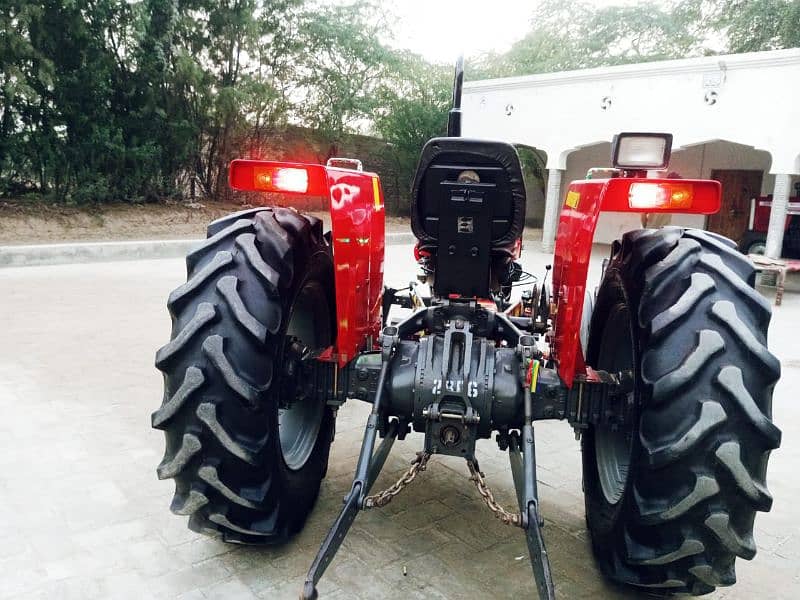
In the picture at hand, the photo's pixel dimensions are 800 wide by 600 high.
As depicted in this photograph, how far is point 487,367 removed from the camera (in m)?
2.52

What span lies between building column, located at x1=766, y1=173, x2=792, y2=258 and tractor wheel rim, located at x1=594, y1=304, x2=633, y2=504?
414 inches

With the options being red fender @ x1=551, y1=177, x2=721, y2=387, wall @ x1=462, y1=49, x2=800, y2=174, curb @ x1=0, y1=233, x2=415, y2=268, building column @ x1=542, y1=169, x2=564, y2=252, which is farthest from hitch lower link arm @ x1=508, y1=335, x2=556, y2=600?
building column @ x1=542, y1=169, x2=564, y2=252

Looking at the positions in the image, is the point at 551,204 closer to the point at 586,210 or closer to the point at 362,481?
the point at 586,210

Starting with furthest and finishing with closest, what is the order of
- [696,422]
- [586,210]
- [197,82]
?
[197,82] → [586,210] → [696,422]

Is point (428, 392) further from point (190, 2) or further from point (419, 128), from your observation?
point (419, 128)

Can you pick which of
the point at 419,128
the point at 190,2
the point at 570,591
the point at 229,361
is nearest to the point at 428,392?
the point at 229,361

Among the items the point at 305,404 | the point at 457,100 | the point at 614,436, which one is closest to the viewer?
the point at 614,436

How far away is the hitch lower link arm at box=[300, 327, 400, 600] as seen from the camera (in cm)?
202

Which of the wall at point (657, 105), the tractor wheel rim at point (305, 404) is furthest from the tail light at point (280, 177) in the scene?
the wall at point (657, 105)

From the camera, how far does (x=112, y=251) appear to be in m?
10.6

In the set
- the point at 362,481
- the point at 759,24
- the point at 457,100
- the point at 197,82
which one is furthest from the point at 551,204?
the point at 362,481

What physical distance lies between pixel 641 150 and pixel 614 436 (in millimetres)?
1256

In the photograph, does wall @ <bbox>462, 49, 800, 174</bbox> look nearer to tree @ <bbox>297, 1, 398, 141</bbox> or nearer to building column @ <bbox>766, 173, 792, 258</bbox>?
building column @ <bbox>766, 173, 792, 258</bbox>

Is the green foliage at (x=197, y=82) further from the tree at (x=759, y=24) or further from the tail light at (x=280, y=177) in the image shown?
the tail light at (x=280, y=177)
